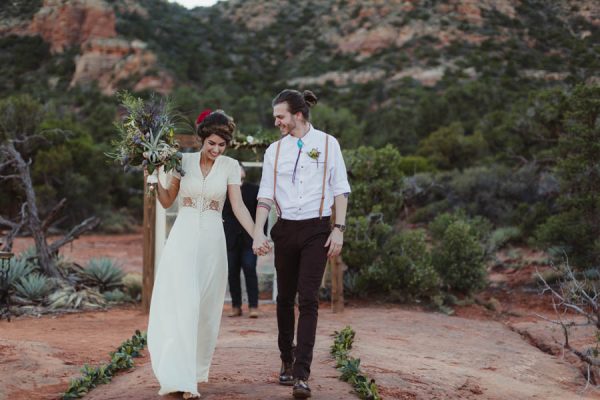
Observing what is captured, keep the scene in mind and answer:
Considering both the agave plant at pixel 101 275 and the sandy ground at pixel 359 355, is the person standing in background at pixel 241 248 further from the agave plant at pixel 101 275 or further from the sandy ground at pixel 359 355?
the agave plant at pixel 101 275

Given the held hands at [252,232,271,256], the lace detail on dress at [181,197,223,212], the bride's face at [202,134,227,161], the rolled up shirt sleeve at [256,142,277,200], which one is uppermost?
the bride's face at [202,134,227,161]

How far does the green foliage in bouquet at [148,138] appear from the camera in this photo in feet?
15.4

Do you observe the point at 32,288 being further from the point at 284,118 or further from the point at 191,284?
the point at 284,118

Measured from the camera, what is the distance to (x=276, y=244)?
4723 millimetres

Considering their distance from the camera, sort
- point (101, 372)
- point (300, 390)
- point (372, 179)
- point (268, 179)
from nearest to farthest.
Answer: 1. point (300, 390)
2. point (268, 179)
3. point (101, 372)
4. point (372, 179)

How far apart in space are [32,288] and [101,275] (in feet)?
5.33

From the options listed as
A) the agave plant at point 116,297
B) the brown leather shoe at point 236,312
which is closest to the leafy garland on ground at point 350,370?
the brown leather shoe at point 236,312

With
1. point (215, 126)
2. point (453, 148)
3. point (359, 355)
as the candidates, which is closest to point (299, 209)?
point (215, 126)

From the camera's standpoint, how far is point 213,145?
482 cm

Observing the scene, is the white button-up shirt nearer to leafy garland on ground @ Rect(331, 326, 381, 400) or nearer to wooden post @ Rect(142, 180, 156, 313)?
leafy garland on ground @ Rect(331, 326, 381, 400)

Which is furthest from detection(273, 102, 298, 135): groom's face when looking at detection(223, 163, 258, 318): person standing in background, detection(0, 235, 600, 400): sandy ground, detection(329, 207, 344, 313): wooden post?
detection(329, 207, 344, 313): wooden post

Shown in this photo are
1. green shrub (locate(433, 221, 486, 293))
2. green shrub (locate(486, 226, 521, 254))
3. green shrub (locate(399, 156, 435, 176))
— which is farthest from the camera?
green shrub (locate(399, 156, 435, 176))

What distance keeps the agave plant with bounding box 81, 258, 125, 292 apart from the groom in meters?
7.32

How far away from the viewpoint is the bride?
4.45 meters
